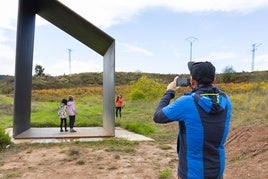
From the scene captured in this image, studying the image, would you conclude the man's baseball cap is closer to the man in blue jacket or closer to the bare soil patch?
the man in blue jacket

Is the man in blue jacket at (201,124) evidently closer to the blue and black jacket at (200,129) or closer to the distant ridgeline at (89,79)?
the blue and black jacket at (200,129)

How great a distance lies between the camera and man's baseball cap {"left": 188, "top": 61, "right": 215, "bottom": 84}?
9.21ft

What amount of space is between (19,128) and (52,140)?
4.97 feet

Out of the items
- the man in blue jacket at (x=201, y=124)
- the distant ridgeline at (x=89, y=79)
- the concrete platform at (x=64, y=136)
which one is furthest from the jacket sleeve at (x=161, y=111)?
the distant ridgeline at (x=89, y=79)

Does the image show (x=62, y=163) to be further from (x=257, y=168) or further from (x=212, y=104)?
(x=212, y=104)

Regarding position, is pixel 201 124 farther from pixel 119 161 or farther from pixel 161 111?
pixel 119 161

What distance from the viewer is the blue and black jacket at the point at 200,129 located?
2.76 m

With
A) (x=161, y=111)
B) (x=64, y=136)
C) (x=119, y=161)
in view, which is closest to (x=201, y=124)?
(x=161, y=111)

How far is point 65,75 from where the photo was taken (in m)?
78.5

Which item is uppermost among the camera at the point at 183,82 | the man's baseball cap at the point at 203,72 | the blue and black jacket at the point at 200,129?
the man's baseball cap at the point at 203,72

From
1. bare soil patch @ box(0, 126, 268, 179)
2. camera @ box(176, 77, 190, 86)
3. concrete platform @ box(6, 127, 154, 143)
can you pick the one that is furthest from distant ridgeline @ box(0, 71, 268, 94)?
camera @ box(176, 77, 190, 86)

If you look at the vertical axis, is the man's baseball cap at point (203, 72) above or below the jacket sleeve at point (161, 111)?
above

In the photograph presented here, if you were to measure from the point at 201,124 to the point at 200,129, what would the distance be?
37 millimetres

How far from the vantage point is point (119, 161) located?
8.56 metres
